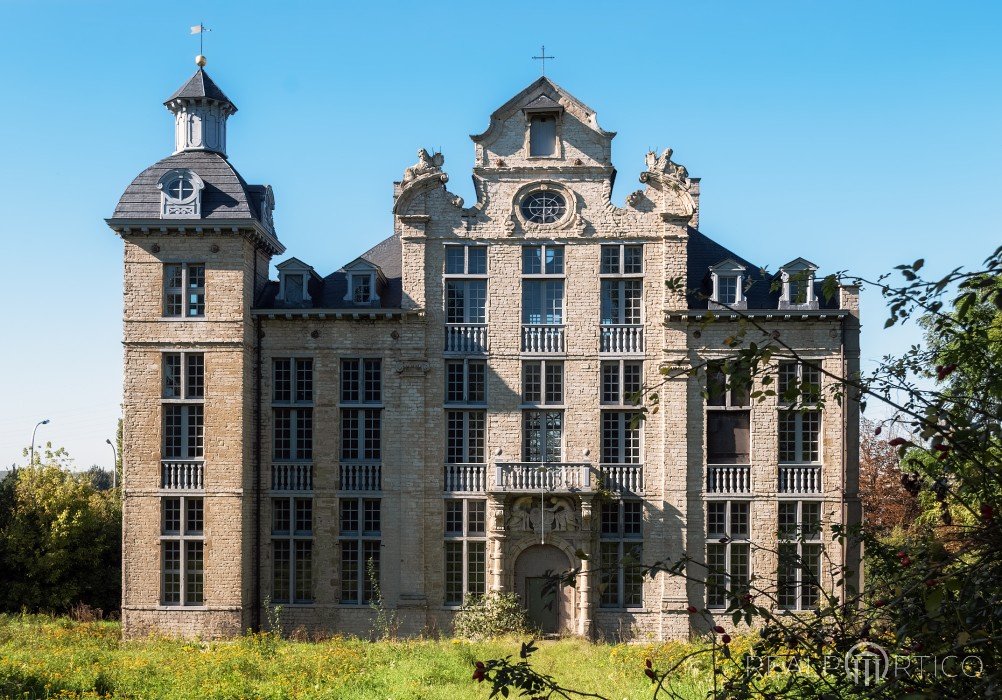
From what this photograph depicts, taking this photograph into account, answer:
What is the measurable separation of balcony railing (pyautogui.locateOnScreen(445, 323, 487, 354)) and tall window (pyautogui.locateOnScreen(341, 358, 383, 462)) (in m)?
2.40

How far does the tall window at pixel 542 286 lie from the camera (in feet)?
93.9

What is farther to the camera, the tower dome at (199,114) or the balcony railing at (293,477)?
the tower dome at (199,114)

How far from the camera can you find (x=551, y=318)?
2864 cm

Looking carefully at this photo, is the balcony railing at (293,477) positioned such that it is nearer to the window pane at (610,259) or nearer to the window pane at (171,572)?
the window pane at (171,572)

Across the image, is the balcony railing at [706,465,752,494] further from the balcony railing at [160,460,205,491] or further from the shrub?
the balcony railing at [160,460,205,491]

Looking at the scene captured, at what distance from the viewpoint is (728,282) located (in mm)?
28312

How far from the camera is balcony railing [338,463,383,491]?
28422 millimetres

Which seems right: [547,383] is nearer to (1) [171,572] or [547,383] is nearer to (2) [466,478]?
(2) [466,478]

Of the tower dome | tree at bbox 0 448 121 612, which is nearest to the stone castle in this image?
the tower dome

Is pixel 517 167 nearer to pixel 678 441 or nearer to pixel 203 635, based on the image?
pixel 678 441

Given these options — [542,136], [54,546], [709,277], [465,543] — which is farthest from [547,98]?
[54,546]

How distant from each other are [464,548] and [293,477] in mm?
5638

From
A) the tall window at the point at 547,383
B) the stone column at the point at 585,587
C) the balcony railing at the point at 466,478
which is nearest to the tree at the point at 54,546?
the balcony railing at the point at 466,478

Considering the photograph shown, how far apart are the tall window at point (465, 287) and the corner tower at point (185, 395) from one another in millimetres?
5847
